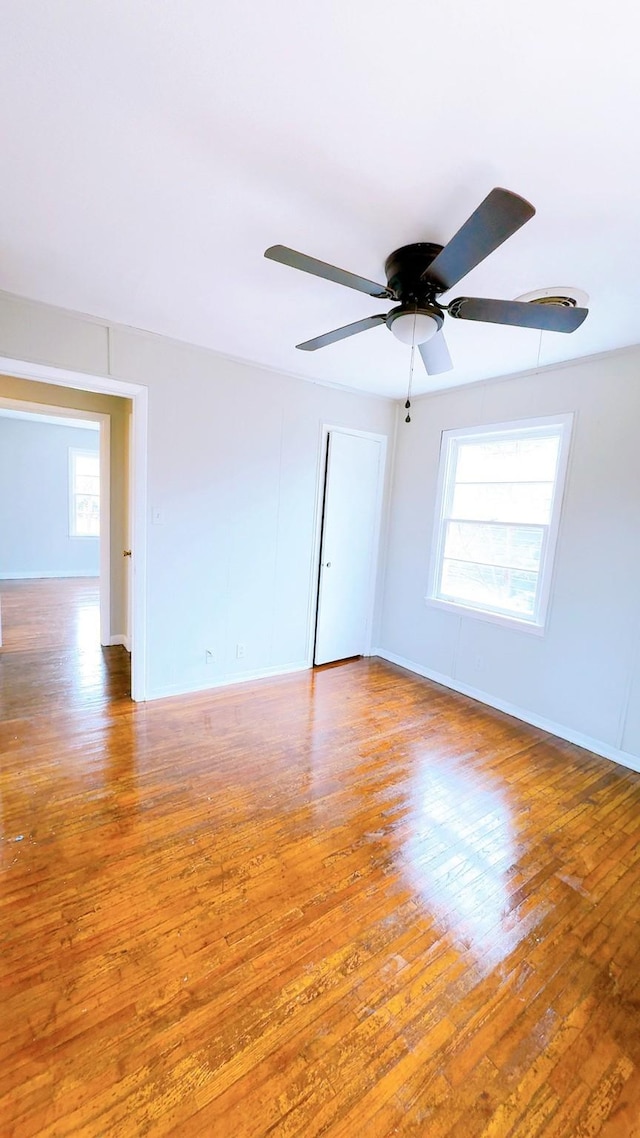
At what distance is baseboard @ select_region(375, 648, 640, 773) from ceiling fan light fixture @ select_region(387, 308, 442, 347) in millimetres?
2810

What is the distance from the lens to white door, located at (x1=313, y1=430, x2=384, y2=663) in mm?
4125

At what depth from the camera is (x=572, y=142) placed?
1308mm

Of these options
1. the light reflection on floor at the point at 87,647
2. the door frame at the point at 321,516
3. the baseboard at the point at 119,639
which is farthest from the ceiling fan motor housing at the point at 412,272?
the baseboard at the point at 119,639

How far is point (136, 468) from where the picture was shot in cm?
310

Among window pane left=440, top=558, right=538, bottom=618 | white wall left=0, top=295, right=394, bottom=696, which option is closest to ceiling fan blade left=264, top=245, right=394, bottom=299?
white wall left=0, top=295, right=394, bottom=696

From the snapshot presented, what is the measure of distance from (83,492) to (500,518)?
7.37 m

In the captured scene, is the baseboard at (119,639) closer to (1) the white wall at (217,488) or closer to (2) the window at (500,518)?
(1) the white wall at (217,488)

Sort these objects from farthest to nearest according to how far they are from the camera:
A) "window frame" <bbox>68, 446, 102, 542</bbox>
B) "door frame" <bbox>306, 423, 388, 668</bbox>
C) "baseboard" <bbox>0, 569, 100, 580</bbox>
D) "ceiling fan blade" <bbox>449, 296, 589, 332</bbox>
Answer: "window frame" <bbox>68, 446, 102, 542</bbox> → "baseboard" <bbox>0, 569, 100, 580</bbox> → "door frame" <bbox>306, 423, 388, 668</bbox> → "ceiling fan blade" <bbox>449, 296, 589, 332</bbox>

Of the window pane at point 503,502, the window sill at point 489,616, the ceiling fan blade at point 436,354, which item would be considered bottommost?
the window sill at point 489,616

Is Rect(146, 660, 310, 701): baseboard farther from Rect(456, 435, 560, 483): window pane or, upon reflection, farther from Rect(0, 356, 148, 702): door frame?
Rect(456, 435, 560, 483): window pane

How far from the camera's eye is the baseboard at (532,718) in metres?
2.89

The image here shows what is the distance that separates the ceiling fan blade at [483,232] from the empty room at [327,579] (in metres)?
0.01

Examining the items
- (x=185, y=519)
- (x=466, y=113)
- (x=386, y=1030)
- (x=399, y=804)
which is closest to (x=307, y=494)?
(x=185, y=519)

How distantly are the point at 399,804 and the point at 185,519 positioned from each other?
2374 mm
